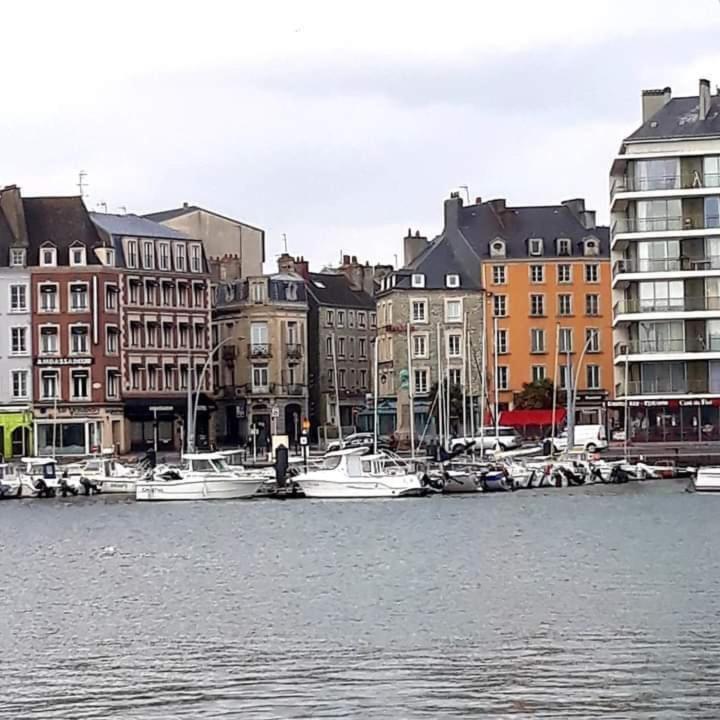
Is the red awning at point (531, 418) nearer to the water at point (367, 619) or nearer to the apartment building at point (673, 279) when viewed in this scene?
the apartment building at point (673, 279)

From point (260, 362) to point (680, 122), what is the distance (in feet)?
133

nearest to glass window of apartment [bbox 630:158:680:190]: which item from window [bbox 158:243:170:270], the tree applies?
the tree

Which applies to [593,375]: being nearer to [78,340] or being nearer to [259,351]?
[259,351]

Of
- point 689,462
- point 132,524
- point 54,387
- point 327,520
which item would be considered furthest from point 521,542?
point 54,387

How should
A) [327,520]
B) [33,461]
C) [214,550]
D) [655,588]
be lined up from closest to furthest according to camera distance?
[655,588], [214,550], [327,520], [33,461]

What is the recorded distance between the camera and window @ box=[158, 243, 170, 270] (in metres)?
133

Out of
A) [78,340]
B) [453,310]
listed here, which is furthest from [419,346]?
[78,340]

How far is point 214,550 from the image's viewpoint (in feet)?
218

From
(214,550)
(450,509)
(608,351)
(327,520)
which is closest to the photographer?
(214,550)

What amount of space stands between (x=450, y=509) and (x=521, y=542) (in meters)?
20.4

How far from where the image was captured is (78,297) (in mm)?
128125

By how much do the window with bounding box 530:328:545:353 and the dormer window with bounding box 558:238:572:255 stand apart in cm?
606

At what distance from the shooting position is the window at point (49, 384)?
127m

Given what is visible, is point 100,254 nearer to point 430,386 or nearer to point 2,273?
point 2,273
